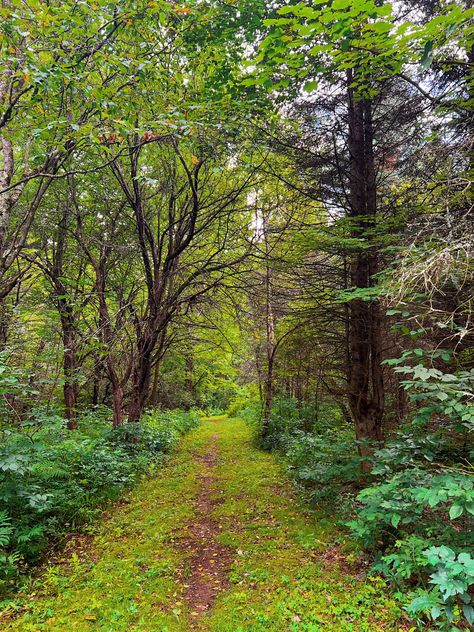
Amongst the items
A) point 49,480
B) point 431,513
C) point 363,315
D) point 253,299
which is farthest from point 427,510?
point 253,299

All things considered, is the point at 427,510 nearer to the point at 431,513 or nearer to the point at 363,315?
the point at 431,513

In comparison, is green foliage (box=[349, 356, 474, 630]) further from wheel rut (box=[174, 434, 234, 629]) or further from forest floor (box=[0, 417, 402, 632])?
wheel rut (box=[174, 434, 234, 629])

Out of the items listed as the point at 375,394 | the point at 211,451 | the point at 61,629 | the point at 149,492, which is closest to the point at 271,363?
the point at 211,451

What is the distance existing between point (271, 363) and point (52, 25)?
8500mm

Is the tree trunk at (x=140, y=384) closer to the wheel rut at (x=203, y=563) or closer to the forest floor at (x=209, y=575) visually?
the forest floor at (x=209, y=575)

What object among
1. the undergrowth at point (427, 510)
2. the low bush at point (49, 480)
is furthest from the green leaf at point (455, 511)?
the low bush at point (49, 480)

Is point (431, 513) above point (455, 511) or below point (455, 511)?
below

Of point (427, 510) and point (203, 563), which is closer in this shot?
point (427, 510)

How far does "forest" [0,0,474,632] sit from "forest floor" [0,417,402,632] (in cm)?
3

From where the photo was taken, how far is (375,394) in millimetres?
6078

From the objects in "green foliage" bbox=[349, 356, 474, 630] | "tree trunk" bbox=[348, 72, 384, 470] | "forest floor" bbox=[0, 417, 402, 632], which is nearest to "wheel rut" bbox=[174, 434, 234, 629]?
"forest floor" bbox=[0, 417, 402, 632]

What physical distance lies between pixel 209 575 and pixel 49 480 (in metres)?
2.81

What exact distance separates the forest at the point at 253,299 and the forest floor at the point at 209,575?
0.09 ft

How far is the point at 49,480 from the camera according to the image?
5078mm
